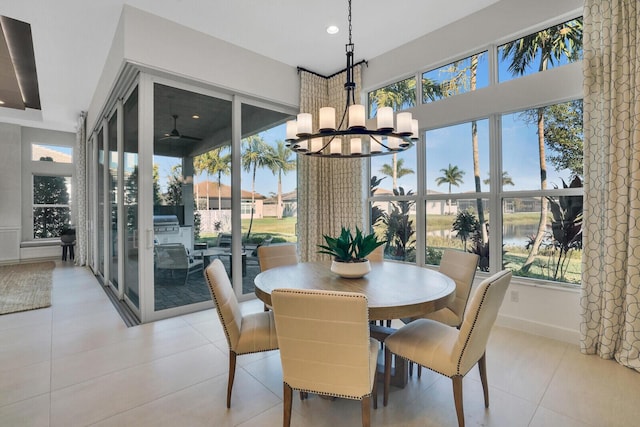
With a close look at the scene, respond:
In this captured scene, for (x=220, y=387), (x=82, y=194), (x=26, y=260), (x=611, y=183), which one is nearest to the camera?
(x=220, y=387)

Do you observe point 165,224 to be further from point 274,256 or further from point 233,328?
point 233,328

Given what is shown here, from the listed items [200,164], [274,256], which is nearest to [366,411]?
[274,256]

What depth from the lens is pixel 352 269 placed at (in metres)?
2.31

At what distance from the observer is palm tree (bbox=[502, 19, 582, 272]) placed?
9.86ft

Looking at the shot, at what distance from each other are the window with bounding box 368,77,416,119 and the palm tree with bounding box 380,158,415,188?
0.72 m

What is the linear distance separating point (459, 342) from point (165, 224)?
3321mm

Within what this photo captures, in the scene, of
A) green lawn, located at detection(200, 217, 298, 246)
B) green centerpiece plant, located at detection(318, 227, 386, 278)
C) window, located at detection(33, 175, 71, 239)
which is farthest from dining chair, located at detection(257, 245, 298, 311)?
window, located at detection(33, 175, 71, 239)

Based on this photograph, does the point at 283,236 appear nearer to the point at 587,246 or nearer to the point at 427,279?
the point at 427,279

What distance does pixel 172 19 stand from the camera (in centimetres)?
340

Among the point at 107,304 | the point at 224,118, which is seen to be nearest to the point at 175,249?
the point at 107,304

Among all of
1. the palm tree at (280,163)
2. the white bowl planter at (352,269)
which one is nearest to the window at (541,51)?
the white bowl planter at (352,269)

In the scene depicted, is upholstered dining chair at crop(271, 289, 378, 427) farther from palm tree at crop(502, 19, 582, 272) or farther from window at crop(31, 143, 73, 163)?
window at crop(31, 143, 73, 163)

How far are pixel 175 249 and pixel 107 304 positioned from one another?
54.0 inches

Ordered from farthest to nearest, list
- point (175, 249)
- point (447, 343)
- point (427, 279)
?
point (175, 249) → point (427, 279) → point (447, 343)
